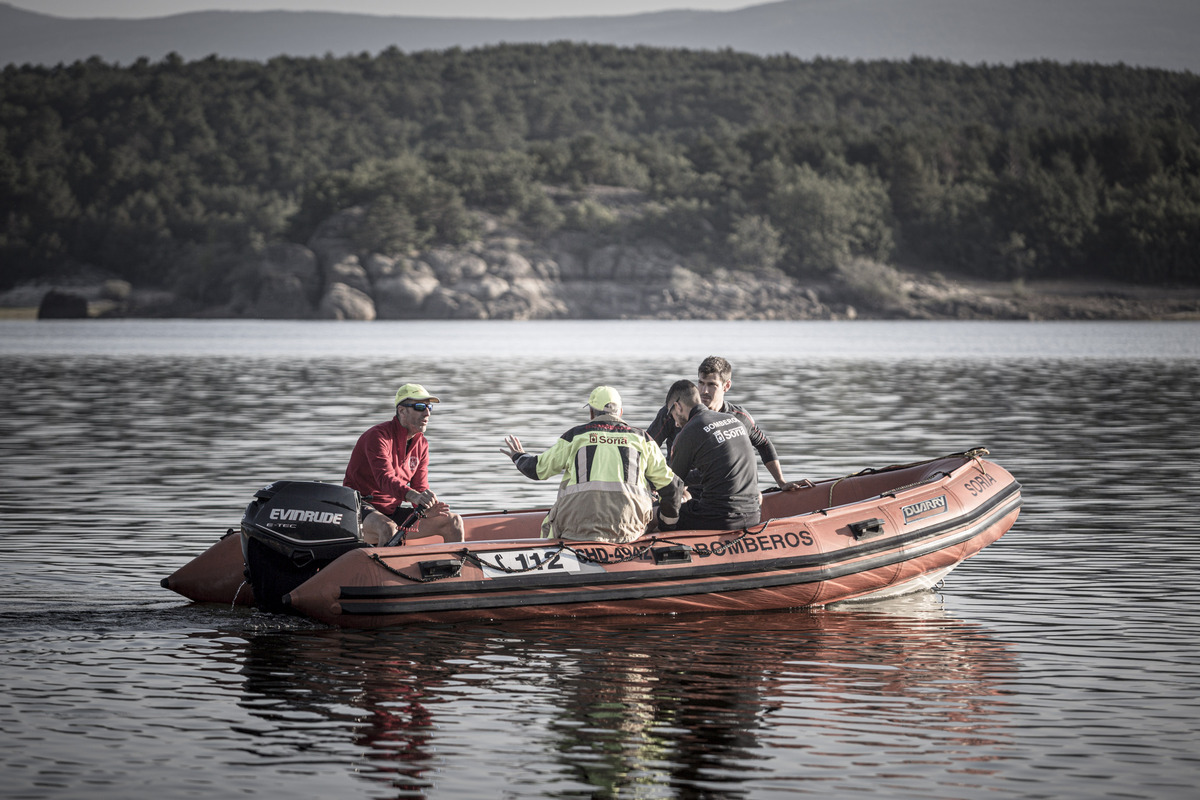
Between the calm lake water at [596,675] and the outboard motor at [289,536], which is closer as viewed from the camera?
the calm lake water at [596,675]

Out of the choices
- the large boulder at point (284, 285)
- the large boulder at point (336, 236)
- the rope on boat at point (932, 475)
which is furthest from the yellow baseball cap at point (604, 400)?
the large boulder at point (336, 236)

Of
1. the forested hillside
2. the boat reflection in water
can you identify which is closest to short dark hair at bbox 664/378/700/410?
the boat reflection in water

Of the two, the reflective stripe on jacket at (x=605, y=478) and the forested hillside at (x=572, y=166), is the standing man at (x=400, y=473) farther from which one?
the forested hillside at (x=572, y=166)

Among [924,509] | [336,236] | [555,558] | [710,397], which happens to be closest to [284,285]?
[336,236]

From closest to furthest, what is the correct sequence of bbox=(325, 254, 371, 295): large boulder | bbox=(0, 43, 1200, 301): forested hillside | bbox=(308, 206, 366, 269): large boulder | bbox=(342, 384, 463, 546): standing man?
1. bbox=(342, 384, 463, 546): standing man
2. bbox=(325, 254, 371, 295): large boulder
3. bbox=(308, 206, 366, 269): large boulder
4. bbox=(0, 43, 1200, 301): forested hillside

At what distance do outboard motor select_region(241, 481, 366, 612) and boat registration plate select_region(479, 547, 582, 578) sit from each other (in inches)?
35.7

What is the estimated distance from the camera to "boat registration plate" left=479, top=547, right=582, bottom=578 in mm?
9328

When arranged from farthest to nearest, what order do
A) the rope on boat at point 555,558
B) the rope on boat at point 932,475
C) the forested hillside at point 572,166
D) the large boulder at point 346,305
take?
1. the forested hillside at point 572,166
2. the large boulder at point 346,305
3. the rope on boat at point 932,475
4. the rope on boat at point 555,558

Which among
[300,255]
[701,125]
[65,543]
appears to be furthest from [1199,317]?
[65,543]

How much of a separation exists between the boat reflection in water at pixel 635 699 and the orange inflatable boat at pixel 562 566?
176mm

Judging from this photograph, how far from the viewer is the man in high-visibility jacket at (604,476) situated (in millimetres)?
9227

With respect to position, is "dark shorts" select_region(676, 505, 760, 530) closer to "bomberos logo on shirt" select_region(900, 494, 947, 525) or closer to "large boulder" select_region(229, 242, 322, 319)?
"bomberos logo on shirt" select_region(900, 494, 947, 525)

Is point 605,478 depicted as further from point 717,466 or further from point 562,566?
point 717,466

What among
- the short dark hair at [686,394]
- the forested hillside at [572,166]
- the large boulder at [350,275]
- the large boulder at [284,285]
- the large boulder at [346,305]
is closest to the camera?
the short dark hair at [686,394]
